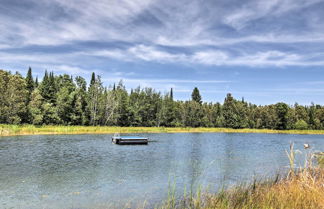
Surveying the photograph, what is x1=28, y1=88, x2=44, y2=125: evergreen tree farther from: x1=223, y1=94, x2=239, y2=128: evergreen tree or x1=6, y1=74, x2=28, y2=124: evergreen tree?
x1=223, y1=94, x2=239, y2=128: evergreen tree

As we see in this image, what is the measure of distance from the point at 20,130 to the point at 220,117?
75103 millimetres

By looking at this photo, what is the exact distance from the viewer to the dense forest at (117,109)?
62.7m

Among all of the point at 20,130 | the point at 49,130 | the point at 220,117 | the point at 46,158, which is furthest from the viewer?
the point at 220,117

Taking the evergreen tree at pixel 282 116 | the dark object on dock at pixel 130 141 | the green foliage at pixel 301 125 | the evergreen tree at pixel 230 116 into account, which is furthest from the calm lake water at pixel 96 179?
the evergreen tree at pixel 282 116

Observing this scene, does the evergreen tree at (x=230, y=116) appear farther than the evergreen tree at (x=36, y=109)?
Yes

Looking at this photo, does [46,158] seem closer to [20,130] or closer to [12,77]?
[20,130]

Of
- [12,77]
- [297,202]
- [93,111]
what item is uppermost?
[12,77]

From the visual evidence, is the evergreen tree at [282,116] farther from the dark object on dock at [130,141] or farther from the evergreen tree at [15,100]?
the evergreen tree at [15,100]

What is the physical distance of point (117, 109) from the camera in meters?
83.4

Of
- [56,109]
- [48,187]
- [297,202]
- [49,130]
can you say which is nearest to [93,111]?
[56,109]

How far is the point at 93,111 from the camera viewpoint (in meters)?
78.6

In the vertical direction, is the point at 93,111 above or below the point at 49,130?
above

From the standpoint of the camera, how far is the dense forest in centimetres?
6269

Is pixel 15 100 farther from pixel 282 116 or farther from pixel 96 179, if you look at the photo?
pixel 282 116
